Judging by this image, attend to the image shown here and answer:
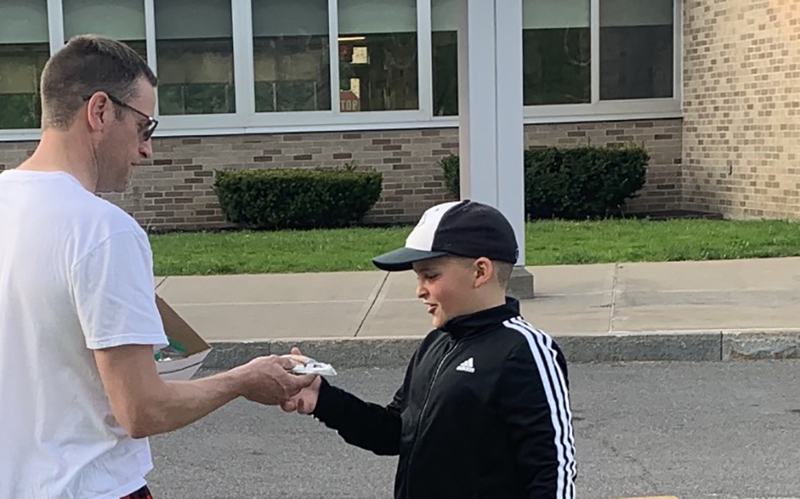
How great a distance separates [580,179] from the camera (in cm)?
1516

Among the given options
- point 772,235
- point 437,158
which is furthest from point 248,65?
point 772,235

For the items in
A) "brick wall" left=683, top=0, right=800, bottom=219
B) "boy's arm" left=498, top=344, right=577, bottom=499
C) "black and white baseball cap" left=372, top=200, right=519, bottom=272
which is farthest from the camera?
"brick wall" left=683, top=0, right=800, bottom=219

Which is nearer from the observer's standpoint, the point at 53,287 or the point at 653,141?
the point at 53,287

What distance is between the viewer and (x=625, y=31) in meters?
16.5

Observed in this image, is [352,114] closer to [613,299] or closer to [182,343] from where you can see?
[613,299]

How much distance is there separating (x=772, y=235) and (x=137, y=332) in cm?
1157

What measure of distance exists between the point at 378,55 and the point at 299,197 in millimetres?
2920

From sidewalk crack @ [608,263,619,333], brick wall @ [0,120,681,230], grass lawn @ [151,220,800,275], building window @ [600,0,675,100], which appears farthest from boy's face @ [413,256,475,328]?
building window @ [600,0,675,100]

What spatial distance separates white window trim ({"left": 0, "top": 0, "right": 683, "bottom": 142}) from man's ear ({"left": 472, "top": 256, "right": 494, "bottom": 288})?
553 inches

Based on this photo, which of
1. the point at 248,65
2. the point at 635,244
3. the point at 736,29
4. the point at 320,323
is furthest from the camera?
the point at 248,65

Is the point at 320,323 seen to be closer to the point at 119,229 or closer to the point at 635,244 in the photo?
the point at 635,244

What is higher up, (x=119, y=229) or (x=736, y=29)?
(x=736, y=29)

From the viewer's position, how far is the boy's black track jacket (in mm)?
2369

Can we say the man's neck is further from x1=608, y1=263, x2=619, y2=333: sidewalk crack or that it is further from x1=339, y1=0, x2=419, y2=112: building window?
x1=339, y1=0, x2=419, y2=112: building window
